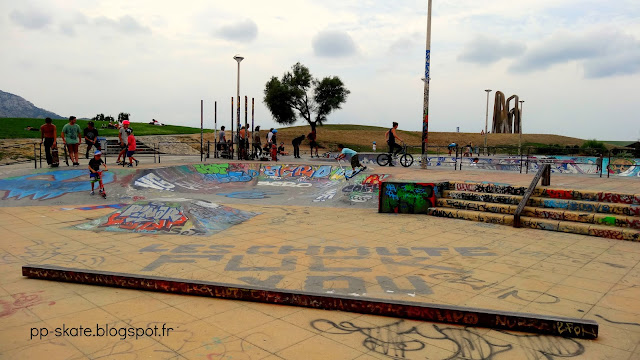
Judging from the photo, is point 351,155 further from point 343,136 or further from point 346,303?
point 343,136

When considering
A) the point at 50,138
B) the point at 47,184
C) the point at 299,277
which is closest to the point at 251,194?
the point at 47,184

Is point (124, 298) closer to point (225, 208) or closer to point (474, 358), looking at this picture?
point (474, 358)

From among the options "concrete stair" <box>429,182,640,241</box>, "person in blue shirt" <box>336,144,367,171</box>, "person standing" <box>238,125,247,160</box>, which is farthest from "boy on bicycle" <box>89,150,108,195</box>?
"person standing" <box>238,125,247,160</box>

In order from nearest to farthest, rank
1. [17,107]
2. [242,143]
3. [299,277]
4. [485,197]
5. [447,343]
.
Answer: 1. [447,343]
2. [299,277]
3. [485,197]
4. [242,143]
5. [17,107]

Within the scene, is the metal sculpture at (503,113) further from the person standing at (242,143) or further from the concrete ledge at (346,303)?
the concrete ledge at (346,303)

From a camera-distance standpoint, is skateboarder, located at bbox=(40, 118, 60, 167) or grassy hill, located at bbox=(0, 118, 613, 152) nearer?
skateboarder, located at bbox=(40, 118, 60, 167)

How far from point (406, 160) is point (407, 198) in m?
8.52

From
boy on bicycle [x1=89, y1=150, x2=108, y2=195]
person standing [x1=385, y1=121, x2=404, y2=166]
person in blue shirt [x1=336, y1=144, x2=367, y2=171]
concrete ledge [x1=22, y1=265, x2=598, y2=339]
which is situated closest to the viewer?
concrete ledge [x1=22, y1=265, x2=598, y2=339]

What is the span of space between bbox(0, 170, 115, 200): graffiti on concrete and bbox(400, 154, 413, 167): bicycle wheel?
1223 cm

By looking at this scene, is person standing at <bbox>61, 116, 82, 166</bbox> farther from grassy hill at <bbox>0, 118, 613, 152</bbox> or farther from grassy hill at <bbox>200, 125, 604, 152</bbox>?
grassy hill at <bbox>200, 125, 604, 152</bbox>

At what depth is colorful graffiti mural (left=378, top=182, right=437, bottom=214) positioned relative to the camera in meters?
11.2

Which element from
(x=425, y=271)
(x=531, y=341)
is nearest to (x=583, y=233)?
(x=425, y=271)

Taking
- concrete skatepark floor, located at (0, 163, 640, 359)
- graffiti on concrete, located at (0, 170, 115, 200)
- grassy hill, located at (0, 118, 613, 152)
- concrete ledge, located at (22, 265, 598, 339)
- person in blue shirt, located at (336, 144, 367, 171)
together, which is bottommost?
concrete skatepark floor, located at (0, 163, 640, 359)

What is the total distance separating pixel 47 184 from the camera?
1288 cm
